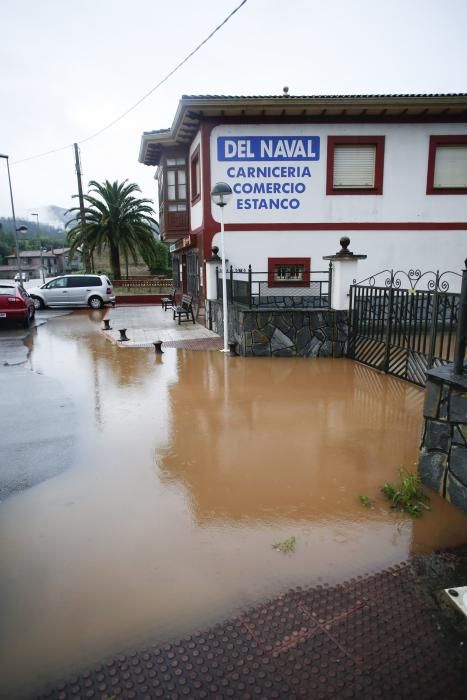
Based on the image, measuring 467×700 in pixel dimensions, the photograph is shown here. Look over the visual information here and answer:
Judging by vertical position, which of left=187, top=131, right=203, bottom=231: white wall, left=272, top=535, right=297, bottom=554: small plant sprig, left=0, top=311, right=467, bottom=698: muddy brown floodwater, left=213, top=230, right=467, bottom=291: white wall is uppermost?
left=187, top=131, right=203, bottom=231: white wall

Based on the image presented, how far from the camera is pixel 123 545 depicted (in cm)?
341

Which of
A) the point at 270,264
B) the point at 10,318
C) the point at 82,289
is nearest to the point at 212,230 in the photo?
the point at 270,264

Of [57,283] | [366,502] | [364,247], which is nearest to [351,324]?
[364,247]

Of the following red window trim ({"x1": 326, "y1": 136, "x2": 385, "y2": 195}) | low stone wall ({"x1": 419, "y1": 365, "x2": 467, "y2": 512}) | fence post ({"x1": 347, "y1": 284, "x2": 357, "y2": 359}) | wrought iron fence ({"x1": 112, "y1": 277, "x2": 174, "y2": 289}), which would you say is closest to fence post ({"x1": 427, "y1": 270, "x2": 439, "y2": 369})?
low stone wall ({"x1": 419, "y1": 365, "x2": 467, "y2": 512})

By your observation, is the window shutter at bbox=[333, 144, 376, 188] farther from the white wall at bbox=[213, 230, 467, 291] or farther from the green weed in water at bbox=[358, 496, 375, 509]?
the green weed in water at bbox=[358, 496, 375, 509]

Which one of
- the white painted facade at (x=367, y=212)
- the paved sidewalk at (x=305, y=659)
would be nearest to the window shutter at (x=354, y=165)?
the white painted facade at (x=367, y=212)

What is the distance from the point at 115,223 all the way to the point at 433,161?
66.8 feet

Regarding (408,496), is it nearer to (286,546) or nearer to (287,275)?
(286,546)

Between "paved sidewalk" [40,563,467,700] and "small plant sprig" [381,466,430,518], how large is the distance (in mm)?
1070

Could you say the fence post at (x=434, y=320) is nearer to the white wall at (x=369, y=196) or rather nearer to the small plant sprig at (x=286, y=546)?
the small plant sprig at (x=286, y=546)

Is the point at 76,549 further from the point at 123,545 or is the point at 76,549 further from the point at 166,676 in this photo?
the point at 166,676

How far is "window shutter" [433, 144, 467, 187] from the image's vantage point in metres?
13.5

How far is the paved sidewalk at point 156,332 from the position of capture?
39.7 ft

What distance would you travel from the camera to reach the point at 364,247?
13766 millimetres
